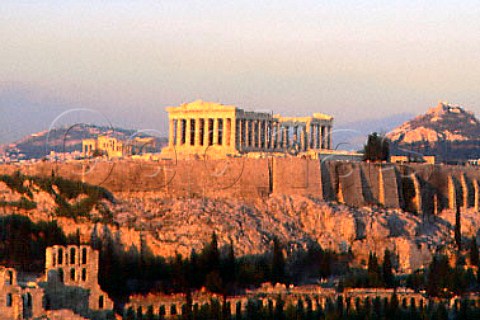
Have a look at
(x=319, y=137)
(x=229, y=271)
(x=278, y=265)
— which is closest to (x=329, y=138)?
(x=319, y=137)

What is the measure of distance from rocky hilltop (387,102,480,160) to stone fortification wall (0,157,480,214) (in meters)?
32.0

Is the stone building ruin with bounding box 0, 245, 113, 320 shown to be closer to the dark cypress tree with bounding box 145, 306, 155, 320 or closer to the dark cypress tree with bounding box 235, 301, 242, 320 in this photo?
the dark cypress tree with bounding box 145, 306, 155, 320

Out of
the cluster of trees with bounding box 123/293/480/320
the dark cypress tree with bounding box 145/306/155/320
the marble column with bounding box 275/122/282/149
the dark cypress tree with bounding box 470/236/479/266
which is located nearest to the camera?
the dark cypress tree with bounding box 145/306/155/320

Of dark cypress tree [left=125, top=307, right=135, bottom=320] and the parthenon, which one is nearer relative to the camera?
dark cypress tree [left=125, top=307, right=135, bottom=320]

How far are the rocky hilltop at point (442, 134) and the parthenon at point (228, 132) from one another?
18.7 m

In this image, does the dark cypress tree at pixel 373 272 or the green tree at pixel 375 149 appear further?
the green tree at pixel 375 149

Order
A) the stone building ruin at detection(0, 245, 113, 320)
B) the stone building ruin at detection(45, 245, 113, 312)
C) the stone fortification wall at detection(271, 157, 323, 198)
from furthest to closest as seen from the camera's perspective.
Result: the stone fortification wall at detection(271, 157, 323, 198) < the stone building ruin at detection(45, 245, 113, 312) < the stone building ruin at detection(0, 245, 113, 320)

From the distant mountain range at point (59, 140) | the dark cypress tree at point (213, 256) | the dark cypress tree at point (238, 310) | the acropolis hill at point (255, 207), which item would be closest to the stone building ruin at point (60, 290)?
the dark cypress tree at point (238, 310)

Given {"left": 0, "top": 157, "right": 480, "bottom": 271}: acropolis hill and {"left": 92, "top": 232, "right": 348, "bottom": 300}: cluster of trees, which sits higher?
{"left": 0, "top": 157, "right": 480, "bottom": 271}: acropolis hill

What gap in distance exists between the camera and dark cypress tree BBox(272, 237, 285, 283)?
67938mm

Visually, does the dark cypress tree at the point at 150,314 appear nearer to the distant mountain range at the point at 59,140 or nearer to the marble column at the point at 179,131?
the marble column at the point at 179,131

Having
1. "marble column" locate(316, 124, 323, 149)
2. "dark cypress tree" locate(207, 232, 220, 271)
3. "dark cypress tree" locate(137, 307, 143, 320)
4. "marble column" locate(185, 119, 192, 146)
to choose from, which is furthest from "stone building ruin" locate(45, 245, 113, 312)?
"marble column" locate(316, 124, 323, 149)

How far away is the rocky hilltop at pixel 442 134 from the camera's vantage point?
126m

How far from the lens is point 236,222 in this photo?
71.9 m
